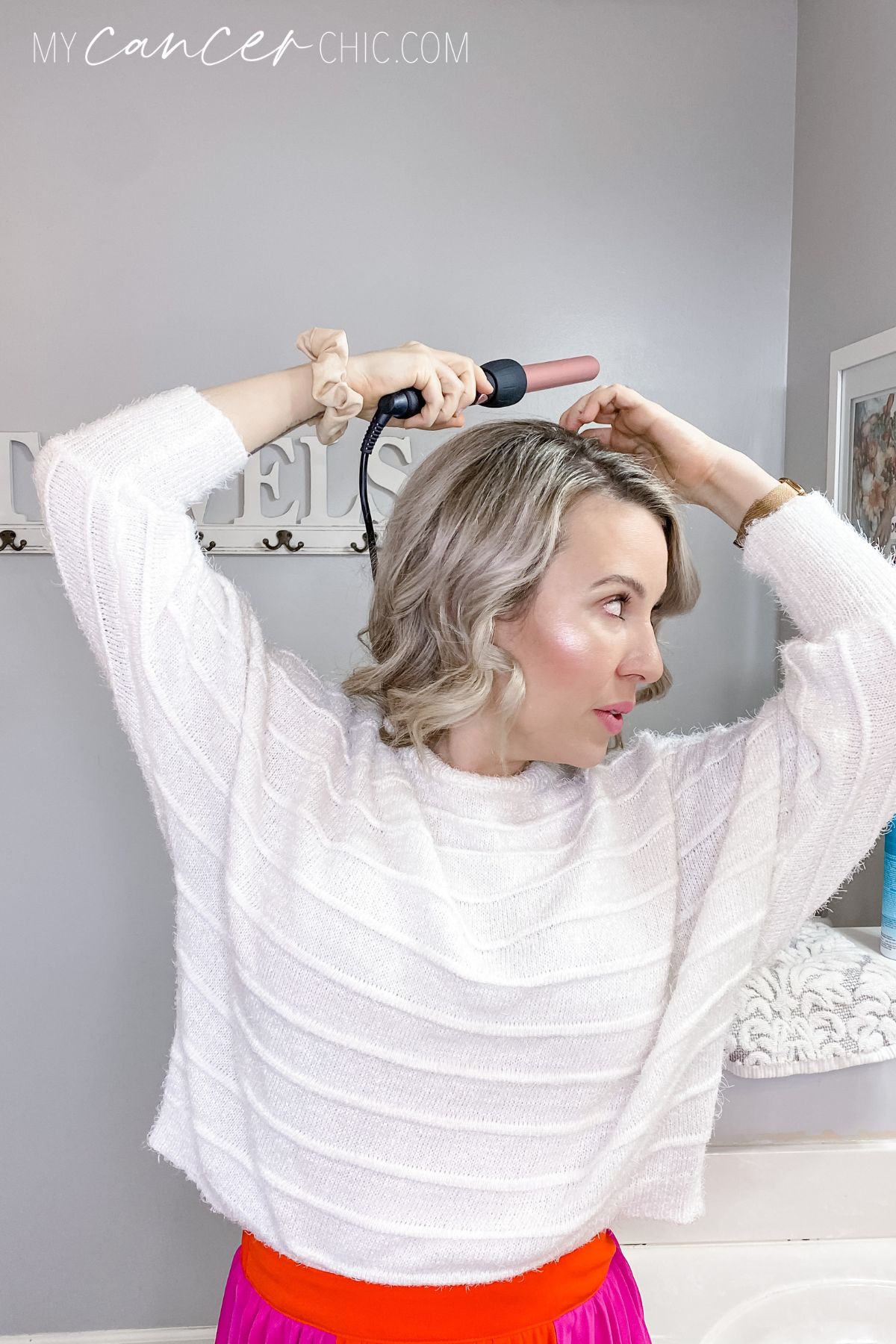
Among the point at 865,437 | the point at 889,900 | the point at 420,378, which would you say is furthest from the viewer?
the point at 865,437

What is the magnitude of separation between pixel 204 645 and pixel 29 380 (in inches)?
43.1

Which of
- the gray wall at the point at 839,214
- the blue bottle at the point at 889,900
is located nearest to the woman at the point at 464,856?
the blue bottle at the point at 889,900

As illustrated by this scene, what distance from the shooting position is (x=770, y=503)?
1017 millimetres

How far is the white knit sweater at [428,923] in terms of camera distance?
887 mm

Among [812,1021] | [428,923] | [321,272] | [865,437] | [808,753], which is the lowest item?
[812,1021]

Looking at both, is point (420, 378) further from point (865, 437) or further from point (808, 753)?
point (865, 437)

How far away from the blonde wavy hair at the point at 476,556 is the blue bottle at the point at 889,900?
43 cm

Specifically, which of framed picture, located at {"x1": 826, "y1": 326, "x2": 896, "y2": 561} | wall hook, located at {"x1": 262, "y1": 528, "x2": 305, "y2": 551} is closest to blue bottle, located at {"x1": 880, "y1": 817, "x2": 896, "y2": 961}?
framed picture, located at {"x1": 826, "y1": 326, "x2": 896, "y2": 561}

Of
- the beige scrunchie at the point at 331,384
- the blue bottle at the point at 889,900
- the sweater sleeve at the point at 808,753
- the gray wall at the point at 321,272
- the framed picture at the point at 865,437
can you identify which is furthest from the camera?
the gray wall at the point at 321,272

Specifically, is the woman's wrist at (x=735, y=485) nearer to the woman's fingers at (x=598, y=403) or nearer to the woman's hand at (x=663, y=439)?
the woman's hand at (x=663, y=439)

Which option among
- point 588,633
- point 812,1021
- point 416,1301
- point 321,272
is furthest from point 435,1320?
point 321,272

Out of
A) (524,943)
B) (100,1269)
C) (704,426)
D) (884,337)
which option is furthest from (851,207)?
(100,1269)

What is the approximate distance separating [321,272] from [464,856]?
1.21m

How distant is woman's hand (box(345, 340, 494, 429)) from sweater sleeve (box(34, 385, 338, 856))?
0.44 feet
